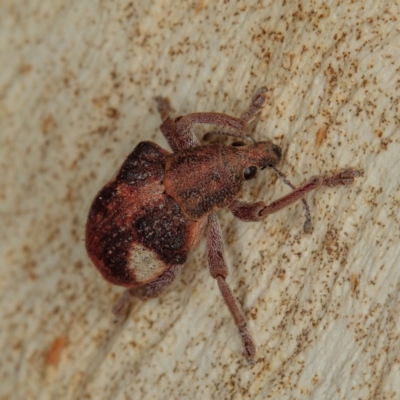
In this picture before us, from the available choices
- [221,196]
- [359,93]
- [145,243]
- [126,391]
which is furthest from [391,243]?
[126,391]

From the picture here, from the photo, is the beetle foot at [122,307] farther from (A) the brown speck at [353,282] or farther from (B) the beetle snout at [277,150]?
(A) the brown speck at [353,282]

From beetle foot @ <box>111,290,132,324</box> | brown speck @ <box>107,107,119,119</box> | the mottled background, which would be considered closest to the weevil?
the mottled background

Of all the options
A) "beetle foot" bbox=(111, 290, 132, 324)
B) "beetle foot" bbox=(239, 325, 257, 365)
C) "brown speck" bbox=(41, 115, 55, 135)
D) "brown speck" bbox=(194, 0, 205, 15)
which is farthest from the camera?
"brown speck" bbox=(41, 115, 55, 135)

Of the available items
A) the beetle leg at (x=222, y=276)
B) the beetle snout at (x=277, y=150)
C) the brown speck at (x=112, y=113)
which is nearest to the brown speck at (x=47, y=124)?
the brown speck at (x=112, y=113)

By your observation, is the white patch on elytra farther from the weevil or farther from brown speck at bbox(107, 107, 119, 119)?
brown speck at bbox(107, 107, 119, 119)

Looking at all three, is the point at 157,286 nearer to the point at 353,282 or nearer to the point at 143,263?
the point at 143,263

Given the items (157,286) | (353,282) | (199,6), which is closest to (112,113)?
(199,6)

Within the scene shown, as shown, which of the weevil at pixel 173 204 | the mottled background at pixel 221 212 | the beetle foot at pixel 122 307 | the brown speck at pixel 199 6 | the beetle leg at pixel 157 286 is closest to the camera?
the mottled background at pixel 221 212
